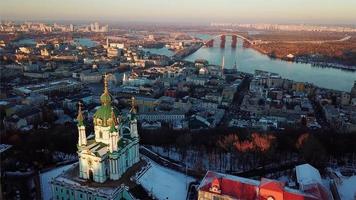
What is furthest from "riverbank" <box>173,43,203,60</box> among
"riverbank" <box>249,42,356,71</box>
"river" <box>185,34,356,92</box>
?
"riverbank" <box>249,42,356,71</box>

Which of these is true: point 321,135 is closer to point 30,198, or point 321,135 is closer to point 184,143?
point 184,143

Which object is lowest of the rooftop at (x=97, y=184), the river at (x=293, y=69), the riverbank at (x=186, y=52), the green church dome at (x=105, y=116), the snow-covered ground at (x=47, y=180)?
the snow-covered ground at (x=47, y=180)

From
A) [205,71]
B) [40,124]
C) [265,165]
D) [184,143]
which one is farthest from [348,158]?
[205,71]

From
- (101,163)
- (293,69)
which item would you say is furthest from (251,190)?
(293,69)

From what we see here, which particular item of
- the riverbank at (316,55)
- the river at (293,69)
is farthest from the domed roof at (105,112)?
the riverbank at (316,55)

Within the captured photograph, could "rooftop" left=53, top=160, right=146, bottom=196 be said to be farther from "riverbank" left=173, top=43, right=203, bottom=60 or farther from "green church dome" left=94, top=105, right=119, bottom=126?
"riverbank" left=173, top=43, right=203, bottom=60

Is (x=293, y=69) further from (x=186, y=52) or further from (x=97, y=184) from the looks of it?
(x=97, y=184)

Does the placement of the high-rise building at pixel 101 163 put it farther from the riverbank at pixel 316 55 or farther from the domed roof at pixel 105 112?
the riverbank at pixel 316 55
